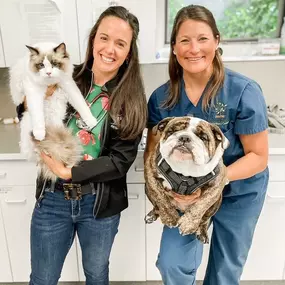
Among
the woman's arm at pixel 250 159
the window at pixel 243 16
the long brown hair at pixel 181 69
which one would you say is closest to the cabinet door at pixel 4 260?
the long brown hair at pixel 181 69

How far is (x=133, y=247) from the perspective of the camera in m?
1.76

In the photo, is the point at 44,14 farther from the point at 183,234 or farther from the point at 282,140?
the point at 282,140

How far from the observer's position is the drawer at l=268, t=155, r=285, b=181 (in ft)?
5.22

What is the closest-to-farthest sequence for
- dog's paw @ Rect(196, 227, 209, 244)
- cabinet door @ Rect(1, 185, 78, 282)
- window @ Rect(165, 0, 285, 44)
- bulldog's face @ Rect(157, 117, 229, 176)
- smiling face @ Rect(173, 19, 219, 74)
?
bulldog's face @ Rect(157, 117, 229, 176) → smiling face @ Rect(173, 19, 219, 74) → dog's paw @ Rect(196, 227, 209, 244) → cabinet door @ Rect(1, 185, 78, 282) → window @ Rect(165, 0, 285, 44)

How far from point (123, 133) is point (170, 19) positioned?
1172 mm

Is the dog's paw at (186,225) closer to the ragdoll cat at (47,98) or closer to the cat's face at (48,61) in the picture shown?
the ragdoll cat at (47,98)

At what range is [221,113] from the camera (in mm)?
1226

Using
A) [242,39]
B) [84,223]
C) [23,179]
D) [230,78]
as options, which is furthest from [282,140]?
[23,179]

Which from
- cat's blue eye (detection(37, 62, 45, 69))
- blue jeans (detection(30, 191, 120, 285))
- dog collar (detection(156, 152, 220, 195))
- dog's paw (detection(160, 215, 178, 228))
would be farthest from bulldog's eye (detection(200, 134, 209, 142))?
cat's blue eye (detection(37, 62, 45, 69))

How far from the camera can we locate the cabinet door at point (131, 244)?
167 cm

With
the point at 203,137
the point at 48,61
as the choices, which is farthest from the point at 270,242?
the point at 48,61

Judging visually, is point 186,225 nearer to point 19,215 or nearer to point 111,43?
point 111,43

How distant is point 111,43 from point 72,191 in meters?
0.56

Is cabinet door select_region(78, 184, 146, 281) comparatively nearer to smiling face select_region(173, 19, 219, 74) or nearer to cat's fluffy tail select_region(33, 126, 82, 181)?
cat's fluffy tail select_region(33, 126, 82, 181)
